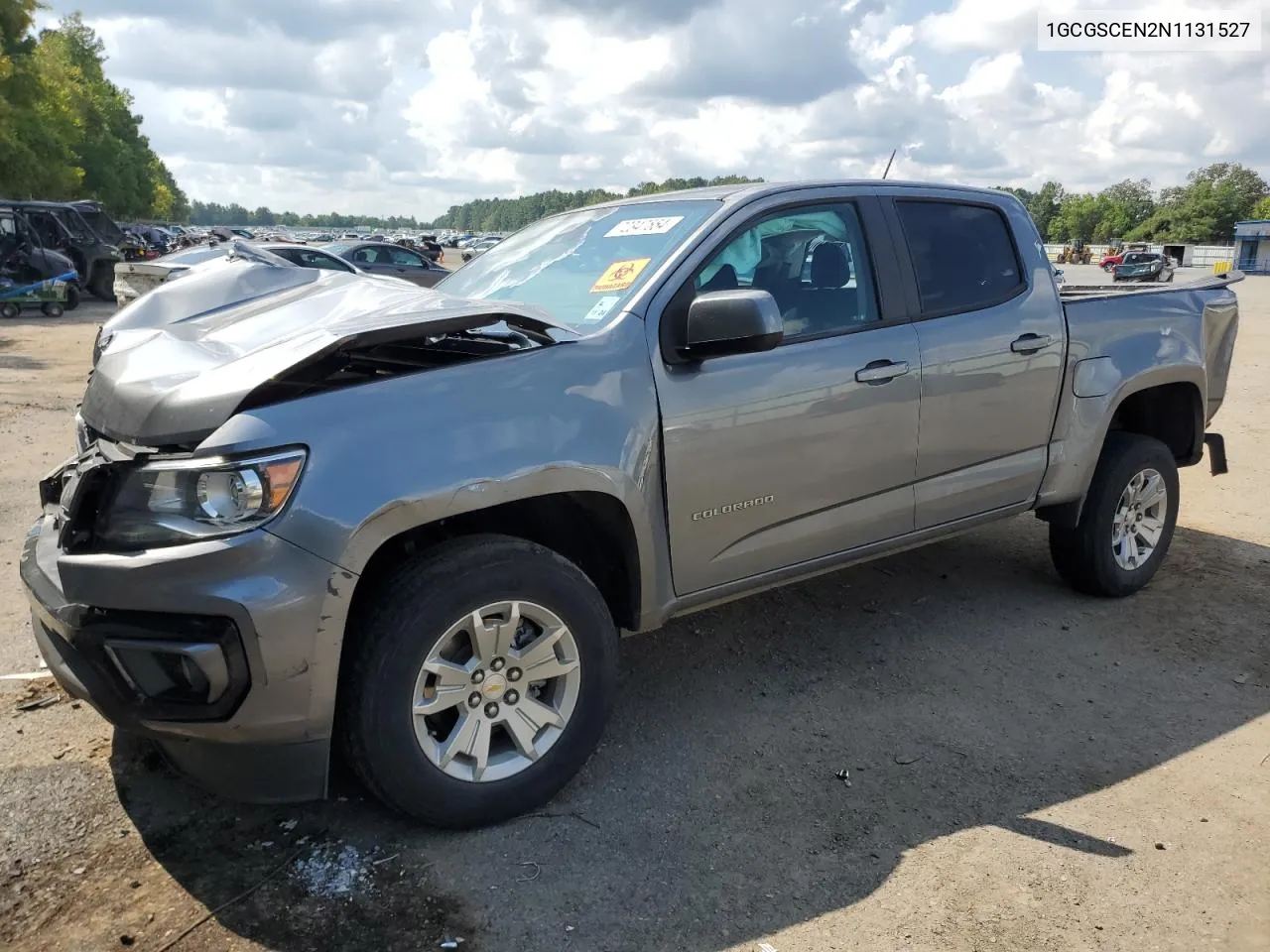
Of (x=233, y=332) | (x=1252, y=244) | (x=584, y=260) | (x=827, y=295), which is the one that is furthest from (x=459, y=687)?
(x=1252, y=244)

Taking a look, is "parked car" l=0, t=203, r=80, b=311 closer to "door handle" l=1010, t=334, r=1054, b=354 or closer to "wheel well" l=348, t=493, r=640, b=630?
"wheel well" l=348, t=493, r=640, b=630

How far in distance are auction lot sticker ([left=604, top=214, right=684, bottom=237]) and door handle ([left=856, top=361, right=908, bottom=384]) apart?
87cm

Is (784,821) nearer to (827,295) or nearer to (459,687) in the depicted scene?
(459,687)

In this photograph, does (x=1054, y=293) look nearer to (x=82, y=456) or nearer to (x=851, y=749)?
(x=851, y=749)

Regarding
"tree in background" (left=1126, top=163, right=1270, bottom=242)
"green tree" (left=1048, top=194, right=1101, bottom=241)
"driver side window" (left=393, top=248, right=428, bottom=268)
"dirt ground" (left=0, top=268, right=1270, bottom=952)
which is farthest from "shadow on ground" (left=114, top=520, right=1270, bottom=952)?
"green tree" (left=1048, top=194, right=1101, bottom=241)

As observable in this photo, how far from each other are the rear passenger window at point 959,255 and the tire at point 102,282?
23.3 m

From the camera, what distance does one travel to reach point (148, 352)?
123 inches

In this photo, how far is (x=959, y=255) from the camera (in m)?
4.18

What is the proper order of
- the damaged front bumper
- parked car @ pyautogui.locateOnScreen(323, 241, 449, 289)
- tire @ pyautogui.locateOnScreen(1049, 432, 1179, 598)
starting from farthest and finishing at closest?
parked car @ pyautogui.locateOnScreen(323, 241, 449, 289) → tire @ pyautogui.locateOnScreen(1049, 432, 1179, 598) → the damaged front bumper

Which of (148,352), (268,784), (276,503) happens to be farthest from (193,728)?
(148,352)

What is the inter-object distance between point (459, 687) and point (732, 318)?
139cm

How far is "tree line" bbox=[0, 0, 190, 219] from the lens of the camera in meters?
31.4

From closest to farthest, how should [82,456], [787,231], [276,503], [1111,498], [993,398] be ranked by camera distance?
[276,503], [82,456], [787,231], [993,398], [1111,498]

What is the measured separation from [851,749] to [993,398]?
159cm
